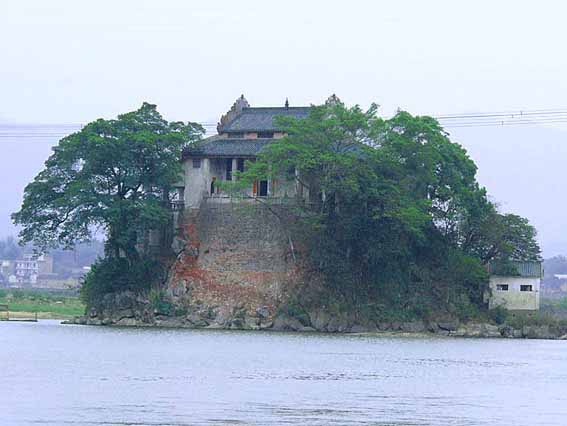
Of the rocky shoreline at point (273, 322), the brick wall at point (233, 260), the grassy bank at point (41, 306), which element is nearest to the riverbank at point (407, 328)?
the rocky shoreline at point (273, 322)

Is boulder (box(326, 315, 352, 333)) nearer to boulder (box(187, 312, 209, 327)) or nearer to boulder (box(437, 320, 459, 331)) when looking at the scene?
boulder (box(437, 320, 459, 331))

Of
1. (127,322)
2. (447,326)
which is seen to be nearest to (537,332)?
(447,326)

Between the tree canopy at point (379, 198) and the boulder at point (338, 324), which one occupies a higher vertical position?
the tree canopy at point (379, 198)

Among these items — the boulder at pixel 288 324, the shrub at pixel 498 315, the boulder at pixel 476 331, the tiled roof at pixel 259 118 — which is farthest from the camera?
the tiled roof at pixel 259 118

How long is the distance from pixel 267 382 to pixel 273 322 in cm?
3404

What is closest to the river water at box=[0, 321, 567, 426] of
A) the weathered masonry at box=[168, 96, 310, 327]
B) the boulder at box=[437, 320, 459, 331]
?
the weathered masonry at box=[168, 96, 310, 327]

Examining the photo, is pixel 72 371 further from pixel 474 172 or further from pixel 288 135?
pixel 474 172

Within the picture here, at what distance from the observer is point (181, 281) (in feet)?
258

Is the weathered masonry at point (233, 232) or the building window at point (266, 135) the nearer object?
the weathered masonry at point (233, 232)

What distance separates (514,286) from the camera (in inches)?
3246

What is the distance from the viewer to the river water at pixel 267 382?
111 feet

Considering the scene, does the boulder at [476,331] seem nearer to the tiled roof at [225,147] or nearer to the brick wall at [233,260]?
the brick wall at [233,260]

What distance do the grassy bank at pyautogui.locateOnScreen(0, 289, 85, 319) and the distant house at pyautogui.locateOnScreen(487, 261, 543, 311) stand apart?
2665 centimetres

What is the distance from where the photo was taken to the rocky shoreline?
7575 cm
